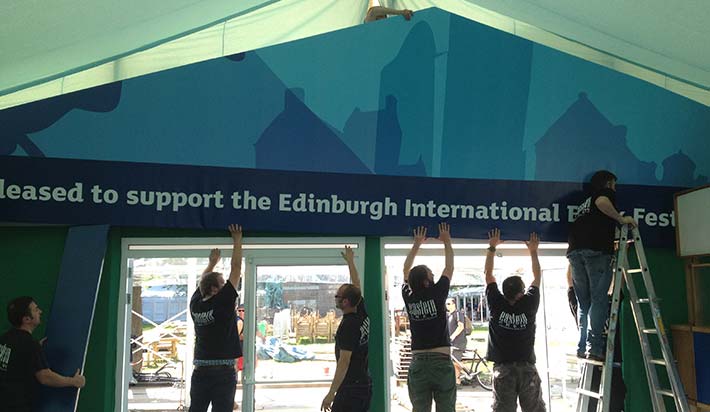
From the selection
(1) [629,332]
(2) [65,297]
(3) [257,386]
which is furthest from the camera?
(1) [629,332]

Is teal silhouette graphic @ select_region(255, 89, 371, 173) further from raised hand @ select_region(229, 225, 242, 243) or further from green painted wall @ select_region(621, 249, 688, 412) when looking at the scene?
green painted wall @ select_region(621, 249, 688, 412)

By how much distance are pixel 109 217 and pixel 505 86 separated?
11.0ft

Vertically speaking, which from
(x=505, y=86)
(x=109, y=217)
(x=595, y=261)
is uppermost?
(x=505, y=86)

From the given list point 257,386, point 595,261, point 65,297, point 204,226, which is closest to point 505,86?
point 595,261

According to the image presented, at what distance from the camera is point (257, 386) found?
4.84m

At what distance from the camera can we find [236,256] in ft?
14.9

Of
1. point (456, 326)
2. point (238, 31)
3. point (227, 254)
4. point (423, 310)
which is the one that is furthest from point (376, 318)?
point (238, 31)

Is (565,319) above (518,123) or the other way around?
the other way around

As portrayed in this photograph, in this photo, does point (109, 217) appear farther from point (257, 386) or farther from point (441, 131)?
point (441, 131)

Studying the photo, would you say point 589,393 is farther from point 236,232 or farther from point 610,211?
point 236,232

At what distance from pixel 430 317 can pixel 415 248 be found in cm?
69

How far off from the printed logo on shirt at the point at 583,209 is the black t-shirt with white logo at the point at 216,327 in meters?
2.79

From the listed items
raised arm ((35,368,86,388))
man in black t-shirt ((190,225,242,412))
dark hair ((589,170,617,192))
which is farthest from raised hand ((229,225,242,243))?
dark hair ((589,170,617,192))

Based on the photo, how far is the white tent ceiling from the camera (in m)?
3.77
